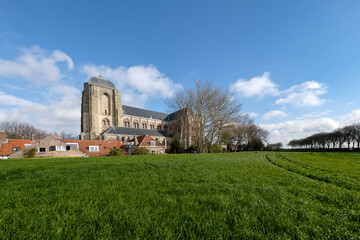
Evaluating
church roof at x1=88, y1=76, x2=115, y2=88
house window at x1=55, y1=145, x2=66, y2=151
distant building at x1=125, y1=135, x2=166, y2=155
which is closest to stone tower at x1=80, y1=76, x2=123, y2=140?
church roof at x1=88, y1=76, x2=115, y2=88

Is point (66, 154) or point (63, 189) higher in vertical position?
point (63, 189)

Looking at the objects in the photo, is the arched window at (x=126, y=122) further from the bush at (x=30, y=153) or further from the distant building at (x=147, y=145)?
the bush at (x=30, y=153)

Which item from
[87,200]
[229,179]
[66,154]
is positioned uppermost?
[87,200]

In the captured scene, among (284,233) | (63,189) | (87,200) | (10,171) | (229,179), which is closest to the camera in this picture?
(284,233)

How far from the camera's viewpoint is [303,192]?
314cm

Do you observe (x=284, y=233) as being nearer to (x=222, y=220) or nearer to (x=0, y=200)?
(x=222, y=220)

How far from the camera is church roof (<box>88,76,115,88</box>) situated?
49.7 metres

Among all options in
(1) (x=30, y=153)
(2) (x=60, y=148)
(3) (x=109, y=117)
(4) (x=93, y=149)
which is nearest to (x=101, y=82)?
(3) (x=109, y=117)

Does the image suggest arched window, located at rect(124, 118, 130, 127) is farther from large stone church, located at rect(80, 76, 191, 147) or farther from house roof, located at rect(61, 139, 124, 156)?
house roof, located at rect(61, 139, 124, 156)

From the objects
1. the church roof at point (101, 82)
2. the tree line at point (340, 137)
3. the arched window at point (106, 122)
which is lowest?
the tree line at point (340, 137)

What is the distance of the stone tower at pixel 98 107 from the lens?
148 ft

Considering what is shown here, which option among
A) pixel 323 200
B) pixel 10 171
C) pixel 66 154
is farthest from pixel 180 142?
pixel 323 200

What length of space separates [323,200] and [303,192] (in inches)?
15.0

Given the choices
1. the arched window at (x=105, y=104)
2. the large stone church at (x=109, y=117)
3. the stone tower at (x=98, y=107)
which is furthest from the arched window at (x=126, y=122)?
the arched window at (x=105, y=104)
